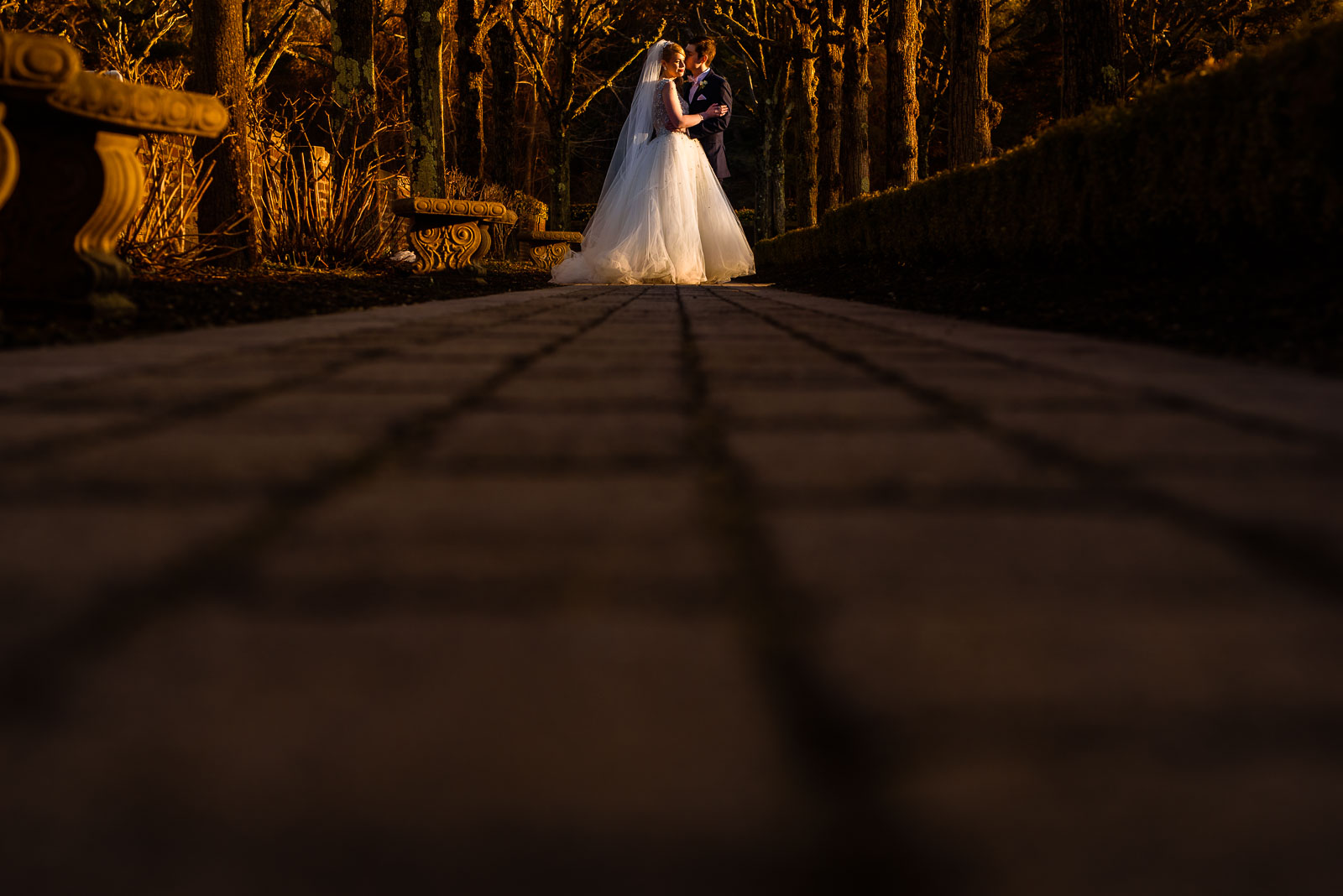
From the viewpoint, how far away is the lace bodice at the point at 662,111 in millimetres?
13391

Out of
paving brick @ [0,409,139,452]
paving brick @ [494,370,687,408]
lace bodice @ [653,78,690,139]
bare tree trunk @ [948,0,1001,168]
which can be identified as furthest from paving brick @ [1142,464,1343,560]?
lace bodice @ [653,78,690,139]

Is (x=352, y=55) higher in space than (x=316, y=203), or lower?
higher

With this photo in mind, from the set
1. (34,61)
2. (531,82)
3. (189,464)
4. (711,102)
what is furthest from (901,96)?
(531,82)

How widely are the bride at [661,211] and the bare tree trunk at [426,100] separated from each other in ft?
6.82

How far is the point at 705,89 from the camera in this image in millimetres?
14609

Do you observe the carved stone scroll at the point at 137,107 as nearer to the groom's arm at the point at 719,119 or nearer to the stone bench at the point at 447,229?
the stone bench at the point at 447,229

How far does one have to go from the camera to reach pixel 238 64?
8.42 metres

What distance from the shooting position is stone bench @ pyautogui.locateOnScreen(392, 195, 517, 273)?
8.52 metres

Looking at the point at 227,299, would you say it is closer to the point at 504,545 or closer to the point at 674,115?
the point at 504,545

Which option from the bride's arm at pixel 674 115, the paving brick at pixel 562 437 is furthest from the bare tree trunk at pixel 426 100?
the paving brick at pixel 562 437

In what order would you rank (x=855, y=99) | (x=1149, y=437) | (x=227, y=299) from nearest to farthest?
(x=1149, y=437)
(x=227, y=299)
(x=855, y=99)

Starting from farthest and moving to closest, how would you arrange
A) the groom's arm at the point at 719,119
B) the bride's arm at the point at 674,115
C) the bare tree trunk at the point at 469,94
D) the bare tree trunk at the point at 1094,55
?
the bare tree trunk at the point at 469,94 → the groom's arm at the point at 719,119 → the bride's arm at the point at 674,115 → the bare tree trunk at the point at 1094,55

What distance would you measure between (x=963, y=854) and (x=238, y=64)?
952 centimetres

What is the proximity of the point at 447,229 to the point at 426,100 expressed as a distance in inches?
186
